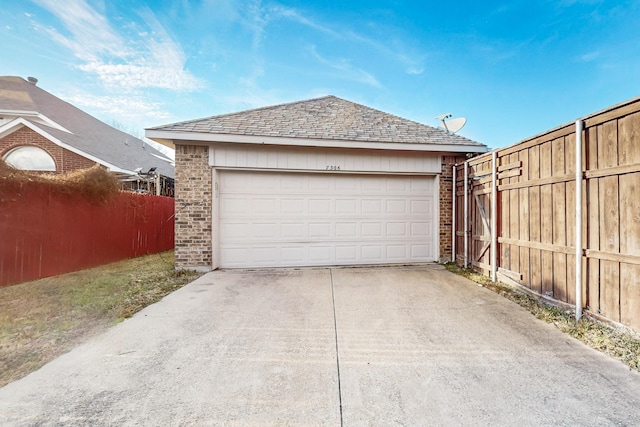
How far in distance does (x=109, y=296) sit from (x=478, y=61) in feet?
38.0

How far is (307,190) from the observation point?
247 inches

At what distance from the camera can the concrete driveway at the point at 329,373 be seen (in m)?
1.75

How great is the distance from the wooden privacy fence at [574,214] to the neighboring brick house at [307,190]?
1.66 metres

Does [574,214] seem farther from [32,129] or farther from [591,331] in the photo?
[32,129]

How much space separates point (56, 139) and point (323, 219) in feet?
33.4

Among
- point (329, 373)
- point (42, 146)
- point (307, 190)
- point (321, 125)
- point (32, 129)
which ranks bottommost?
point (329, 373)

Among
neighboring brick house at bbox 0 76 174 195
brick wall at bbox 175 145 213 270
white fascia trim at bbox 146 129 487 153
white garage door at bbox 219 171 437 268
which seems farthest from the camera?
neighboring brick house at bbox 0 76 174 195

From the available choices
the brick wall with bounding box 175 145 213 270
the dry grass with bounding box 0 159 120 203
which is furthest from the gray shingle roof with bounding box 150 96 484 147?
the dry grass with bounding box 0 159 120 203

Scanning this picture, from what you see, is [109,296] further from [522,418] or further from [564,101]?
[564,101]

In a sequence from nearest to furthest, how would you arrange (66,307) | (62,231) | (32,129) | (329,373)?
(329,373), (66,307), (62,231), (32,129)

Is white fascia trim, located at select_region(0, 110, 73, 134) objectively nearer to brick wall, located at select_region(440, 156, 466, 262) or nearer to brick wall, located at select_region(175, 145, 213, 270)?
brick wall, located at select_region(175, 145, 213, 270)

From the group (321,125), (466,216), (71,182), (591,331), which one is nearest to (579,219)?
(591,331)

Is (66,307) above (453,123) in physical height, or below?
below

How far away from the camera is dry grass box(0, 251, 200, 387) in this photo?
255 centimetres
